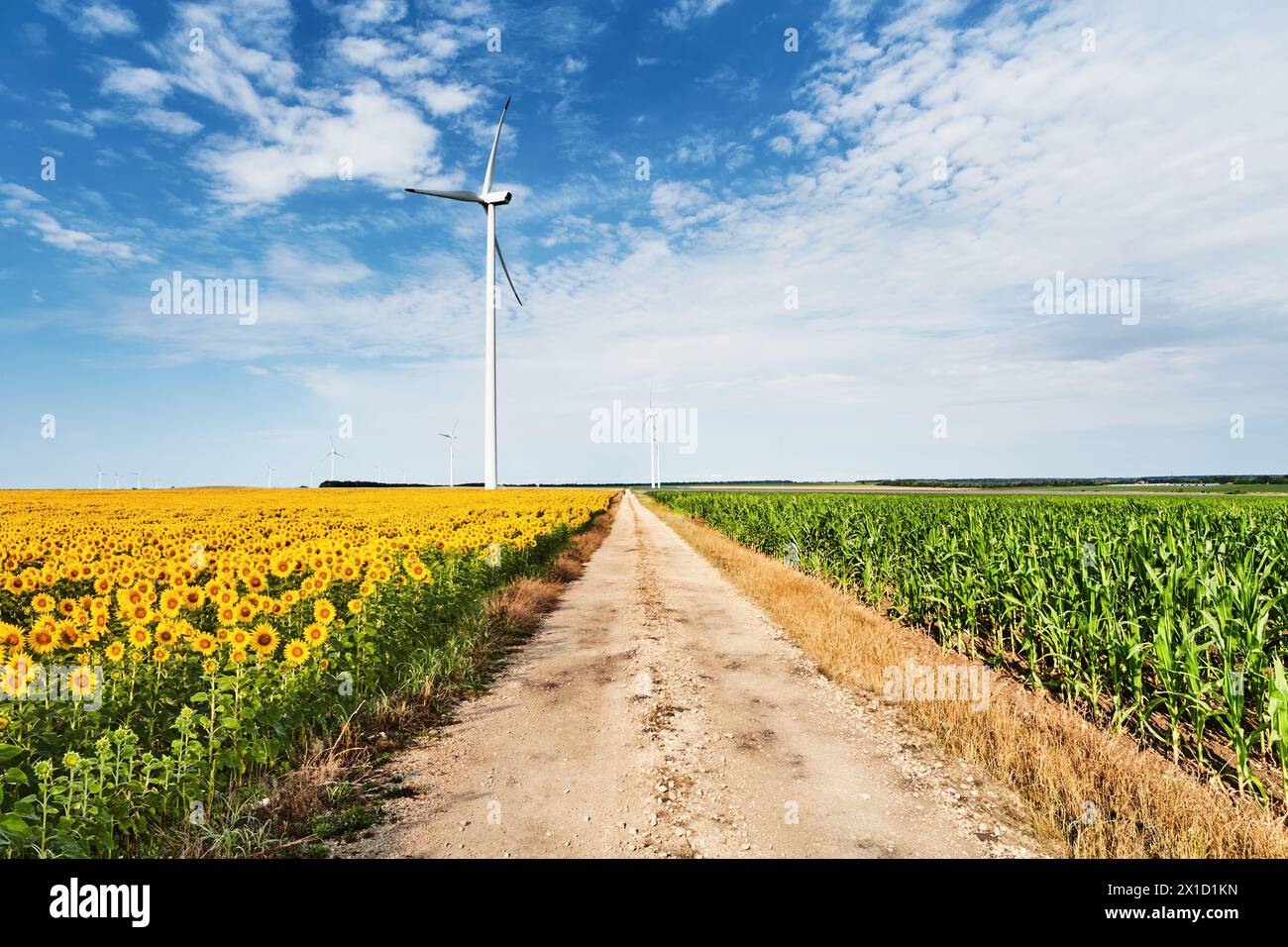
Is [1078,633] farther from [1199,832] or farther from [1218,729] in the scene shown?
[1199,832]

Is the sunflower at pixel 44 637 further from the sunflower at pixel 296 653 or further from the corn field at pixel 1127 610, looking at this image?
the corn field at pixel 1127 610

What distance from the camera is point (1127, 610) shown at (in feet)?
22.1

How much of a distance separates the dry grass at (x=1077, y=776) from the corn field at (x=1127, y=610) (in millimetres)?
509

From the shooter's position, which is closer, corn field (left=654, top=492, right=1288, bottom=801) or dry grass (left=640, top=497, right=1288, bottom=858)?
dry grass (left=640, top=497, right=1288, bottom=858)

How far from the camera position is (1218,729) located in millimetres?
6668

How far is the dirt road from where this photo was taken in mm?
4098

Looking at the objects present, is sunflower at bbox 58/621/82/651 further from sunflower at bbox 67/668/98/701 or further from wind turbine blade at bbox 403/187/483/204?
wind turbine blade at bbox 403/187/483/204

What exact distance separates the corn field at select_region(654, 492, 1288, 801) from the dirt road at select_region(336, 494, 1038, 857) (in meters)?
2.33

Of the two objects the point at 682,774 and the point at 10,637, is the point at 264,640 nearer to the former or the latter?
the point at 10,637

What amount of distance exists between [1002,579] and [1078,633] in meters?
1.57

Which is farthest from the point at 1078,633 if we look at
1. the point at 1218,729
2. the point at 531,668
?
the point at 531,668

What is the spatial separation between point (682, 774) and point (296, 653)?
3.50m

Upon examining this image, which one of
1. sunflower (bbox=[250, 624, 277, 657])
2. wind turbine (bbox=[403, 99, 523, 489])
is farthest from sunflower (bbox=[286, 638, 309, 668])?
wind turbine (bbox=[403, 99, 523, 489])

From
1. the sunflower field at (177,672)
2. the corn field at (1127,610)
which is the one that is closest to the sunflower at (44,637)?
the sunflower field at (177,672)
